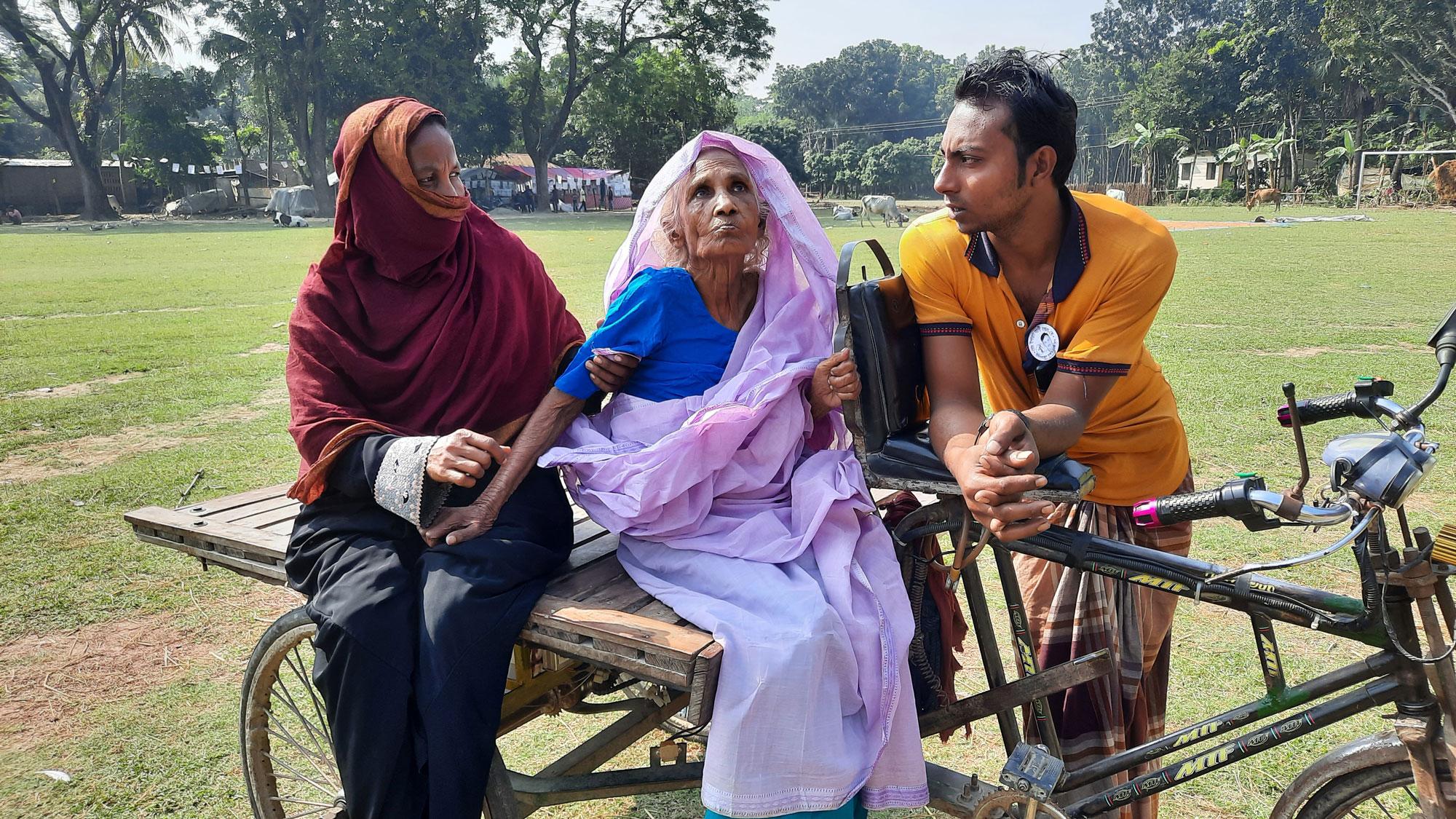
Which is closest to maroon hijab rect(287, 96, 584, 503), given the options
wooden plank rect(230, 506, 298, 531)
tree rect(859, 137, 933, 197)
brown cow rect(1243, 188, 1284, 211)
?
wooden plank rect(230, 506, 298, 531)

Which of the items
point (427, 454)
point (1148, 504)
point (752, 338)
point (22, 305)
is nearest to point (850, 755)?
point (1148, 504)

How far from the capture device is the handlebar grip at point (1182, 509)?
176 centimetres

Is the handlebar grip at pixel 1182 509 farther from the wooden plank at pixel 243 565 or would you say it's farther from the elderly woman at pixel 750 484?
the wooden plank at pixel 243 565

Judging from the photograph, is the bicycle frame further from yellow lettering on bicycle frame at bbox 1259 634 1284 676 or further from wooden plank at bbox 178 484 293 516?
wooden plank at bbox 178 484 293 516

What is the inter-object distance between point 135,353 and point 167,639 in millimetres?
7104

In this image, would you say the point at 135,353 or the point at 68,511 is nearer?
the point at 68,511

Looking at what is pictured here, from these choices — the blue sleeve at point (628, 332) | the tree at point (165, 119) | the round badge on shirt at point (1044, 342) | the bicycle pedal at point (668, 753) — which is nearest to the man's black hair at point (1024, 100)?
the round badge on shirt at point (1044, 342)

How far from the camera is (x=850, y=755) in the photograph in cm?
201

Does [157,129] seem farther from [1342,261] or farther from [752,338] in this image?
[752,338]

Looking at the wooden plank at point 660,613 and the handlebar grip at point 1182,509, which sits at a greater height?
the handlebar grip at point 1182,509

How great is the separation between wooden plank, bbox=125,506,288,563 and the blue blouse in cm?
95

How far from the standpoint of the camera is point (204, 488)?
19.1 feet

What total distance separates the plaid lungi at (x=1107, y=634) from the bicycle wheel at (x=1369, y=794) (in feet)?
1.40

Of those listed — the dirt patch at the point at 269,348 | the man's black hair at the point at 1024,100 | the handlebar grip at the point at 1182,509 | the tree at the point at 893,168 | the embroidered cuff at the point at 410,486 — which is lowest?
the dirt patch at the point at 269,348
